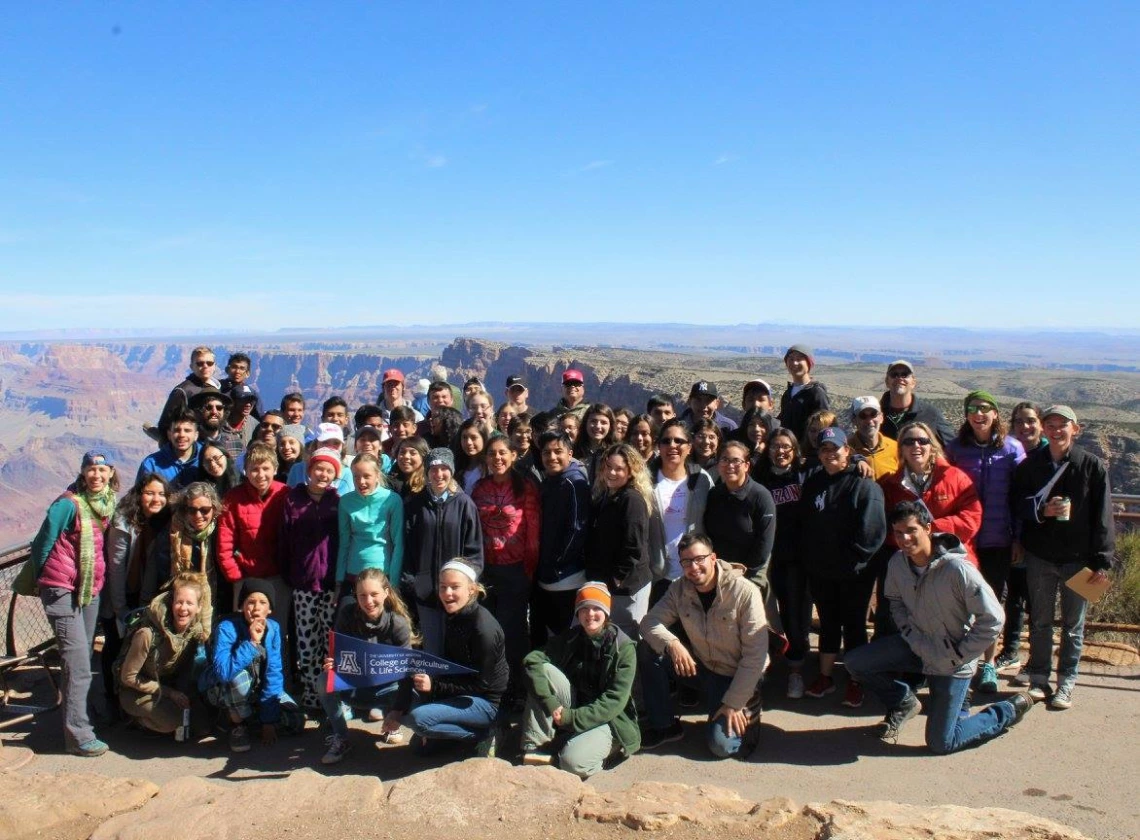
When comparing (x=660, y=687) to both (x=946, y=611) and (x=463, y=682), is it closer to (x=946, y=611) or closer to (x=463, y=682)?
(x=463, y=682)

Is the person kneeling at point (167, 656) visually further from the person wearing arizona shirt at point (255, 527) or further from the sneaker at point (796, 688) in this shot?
the sneaker at point (796, 688)

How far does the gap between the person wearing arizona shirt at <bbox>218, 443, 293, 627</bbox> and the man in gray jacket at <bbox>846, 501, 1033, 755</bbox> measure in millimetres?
4707

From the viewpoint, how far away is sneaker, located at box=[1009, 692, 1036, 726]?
5.79 m

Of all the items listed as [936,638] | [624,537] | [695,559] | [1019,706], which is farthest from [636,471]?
[1019,706]

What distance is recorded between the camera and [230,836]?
424 cm

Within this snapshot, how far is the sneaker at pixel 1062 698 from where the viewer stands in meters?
6.22

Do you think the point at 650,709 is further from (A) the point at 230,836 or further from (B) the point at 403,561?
(A) the point at 230,836

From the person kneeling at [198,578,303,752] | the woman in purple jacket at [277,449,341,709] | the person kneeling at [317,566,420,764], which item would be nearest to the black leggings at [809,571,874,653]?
the person kneeling at [317,566,420,764]

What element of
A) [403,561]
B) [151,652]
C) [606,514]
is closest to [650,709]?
[606,514]

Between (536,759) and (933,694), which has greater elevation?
(933,694)

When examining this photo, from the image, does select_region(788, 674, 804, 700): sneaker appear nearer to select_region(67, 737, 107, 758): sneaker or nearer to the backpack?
the backpack

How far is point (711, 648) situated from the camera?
5.87 meters

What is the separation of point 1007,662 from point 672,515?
3.35 meters

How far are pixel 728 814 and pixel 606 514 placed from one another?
8.05ft
